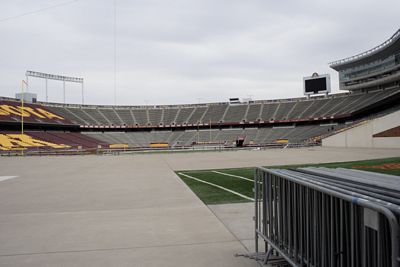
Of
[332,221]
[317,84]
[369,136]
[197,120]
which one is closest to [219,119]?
[197,120]

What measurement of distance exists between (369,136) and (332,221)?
4078 cm

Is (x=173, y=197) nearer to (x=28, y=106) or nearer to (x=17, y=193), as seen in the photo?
(x=17, y=193)

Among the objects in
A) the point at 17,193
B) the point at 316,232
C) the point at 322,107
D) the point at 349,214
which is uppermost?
the point at 322,107

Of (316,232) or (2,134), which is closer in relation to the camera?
(316,232)

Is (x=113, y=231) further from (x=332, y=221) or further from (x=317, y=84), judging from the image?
(x=317, y=84)

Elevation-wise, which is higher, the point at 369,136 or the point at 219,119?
the point at 219,119

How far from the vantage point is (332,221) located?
9.53 ft

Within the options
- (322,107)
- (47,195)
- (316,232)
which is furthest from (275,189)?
(322,107)

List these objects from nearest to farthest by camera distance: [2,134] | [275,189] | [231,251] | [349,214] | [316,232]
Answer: [349,214], [316,232], [275,189], [231,251], [2,134]

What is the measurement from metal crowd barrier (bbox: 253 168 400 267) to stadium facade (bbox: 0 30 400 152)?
5285 centimetres

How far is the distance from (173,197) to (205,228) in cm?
353

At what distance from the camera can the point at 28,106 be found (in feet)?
236

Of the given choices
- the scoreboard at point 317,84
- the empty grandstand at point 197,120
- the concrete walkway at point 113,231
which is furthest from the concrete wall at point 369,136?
the scoreboard at point 317,84

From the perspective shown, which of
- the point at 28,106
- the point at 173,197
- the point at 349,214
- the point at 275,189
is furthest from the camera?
the point at 28,106
